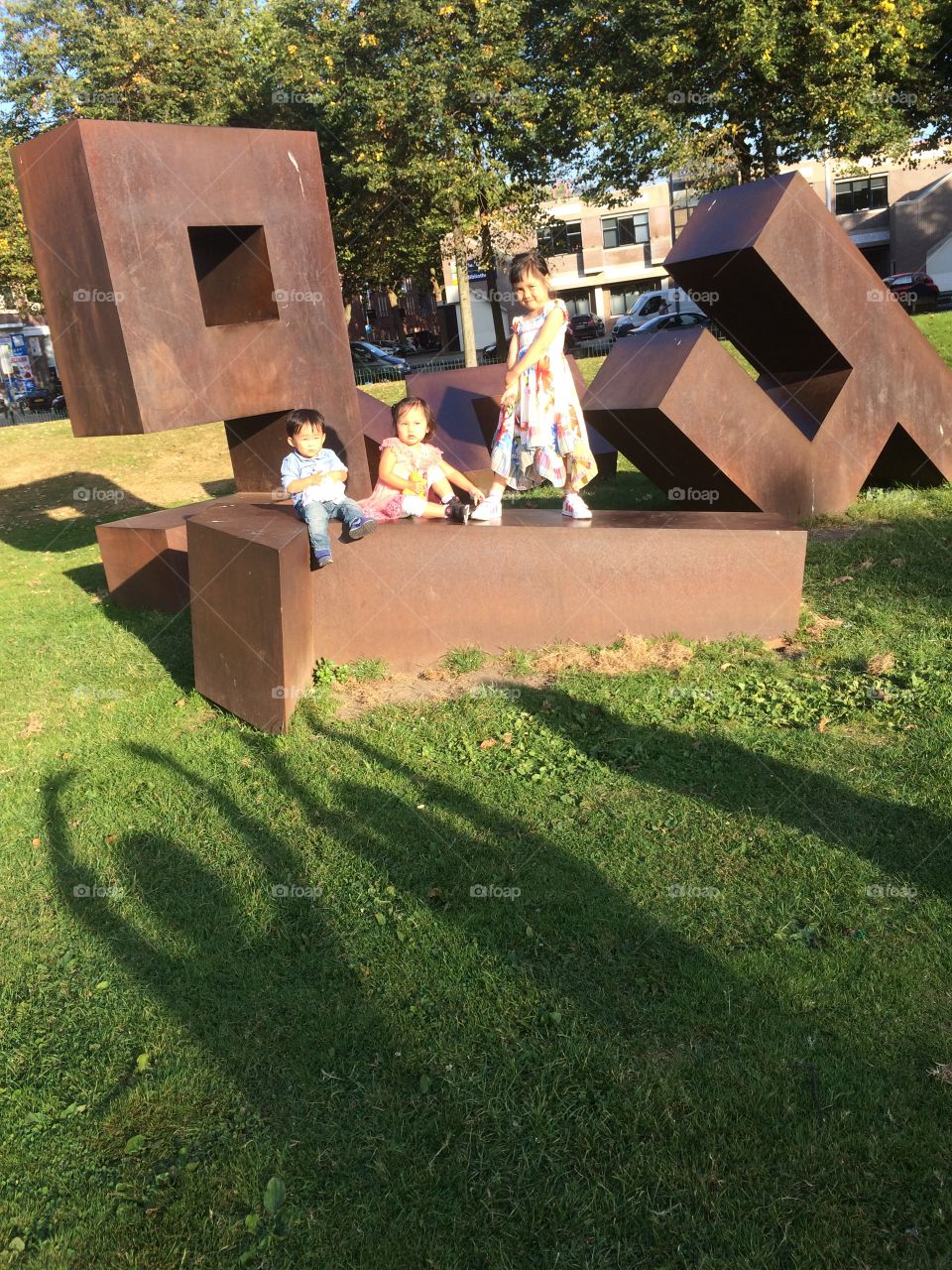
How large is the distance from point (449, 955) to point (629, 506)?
707 cm

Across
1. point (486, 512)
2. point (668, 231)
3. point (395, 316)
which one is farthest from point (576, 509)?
point (395, 316)

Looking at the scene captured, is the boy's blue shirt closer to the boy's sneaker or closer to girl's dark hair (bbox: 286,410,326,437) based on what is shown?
girl's dark hair (bbox: 286,410,326,437)

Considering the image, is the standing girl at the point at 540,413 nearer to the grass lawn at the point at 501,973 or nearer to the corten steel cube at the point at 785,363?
the corten steel cube at the point at 785,363

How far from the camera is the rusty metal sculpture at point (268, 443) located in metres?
6.18

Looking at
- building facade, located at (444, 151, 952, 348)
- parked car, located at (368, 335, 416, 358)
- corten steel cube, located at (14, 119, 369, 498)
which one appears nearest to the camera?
corten steel cube, located at (14, 119, 369, 498)

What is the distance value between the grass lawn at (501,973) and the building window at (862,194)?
47.9 metres

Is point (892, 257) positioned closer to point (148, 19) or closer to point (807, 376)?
point (148, 19)

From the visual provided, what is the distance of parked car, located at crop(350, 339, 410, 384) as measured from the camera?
31.7 metres

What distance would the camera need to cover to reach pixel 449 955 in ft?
12.0

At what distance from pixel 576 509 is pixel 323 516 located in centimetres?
164

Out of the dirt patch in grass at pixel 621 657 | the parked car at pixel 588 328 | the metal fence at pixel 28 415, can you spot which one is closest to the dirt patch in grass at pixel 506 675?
the dirt patch in grass at pixel 621 657

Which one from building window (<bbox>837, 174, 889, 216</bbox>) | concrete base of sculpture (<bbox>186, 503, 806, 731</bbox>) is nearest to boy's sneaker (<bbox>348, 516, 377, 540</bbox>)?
concrete base of sculpture (<bbox>186, 503, 806, 731</bbox>)

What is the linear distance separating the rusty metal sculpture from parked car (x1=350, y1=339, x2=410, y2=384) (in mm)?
22416

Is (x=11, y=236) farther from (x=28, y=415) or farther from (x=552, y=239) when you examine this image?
(x=552, y=239)
